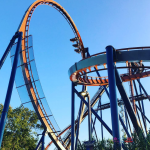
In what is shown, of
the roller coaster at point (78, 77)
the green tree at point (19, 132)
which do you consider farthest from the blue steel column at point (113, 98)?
the green tree at point (19, 132)

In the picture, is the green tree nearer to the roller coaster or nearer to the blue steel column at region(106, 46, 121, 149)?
the roller coaster

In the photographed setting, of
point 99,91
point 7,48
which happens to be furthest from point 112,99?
point 99,91

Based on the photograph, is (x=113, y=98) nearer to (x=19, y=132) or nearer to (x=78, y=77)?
(x=78, y=77)

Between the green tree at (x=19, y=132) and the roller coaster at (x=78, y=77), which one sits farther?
the green tree at (x=19, y=132)

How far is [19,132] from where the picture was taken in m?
13.2

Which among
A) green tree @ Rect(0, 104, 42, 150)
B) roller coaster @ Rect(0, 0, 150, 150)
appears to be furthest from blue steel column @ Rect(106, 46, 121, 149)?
green tree @ Rect(0, 104, 42, 150)

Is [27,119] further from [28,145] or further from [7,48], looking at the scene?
[7,48]

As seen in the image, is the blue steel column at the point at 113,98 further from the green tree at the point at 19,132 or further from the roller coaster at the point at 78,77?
the green tree at the point at 19,132

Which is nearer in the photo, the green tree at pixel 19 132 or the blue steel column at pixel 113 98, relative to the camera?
the blue steel column at pixel 113 98

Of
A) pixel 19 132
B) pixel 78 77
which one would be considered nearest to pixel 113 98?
pixel 78 77

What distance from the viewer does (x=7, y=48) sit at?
31.9 ft

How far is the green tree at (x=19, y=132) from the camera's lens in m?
12.9

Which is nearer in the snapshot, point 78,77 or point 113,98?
point 113,98

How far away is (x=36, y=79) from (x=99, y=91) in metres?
8.05
